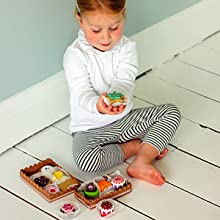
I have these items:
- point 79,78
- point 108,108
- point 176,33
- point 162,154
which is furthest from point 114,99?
point 176,33

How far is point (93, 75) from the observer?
1591 mm

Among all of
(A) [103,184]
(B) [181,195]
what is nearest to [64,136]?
(A) [103,184]

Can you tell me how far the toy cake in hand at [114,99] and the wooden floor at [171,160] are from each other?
206 millimetres

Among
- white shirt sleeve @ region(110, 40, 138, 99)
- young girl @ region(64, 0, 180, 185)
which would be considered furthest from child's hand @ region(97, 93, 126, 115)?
white shirt sleeve @ region(110, 40, 138, 99)

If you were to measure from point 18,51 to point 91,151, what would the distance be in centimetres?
33

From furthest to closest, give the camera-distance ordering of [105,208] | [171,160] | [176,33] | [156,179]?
[176,33]
[171,160]
[156,179]
[105,208]

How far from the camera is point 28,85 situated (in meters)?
1.67

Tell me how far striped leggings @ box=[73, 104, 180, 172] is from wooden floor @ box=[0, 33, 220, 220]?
0.04 meters

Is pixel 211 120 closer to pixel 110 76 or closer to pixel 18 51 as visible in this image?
pixel 110 76

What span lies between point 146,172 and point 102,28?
1.21 ft

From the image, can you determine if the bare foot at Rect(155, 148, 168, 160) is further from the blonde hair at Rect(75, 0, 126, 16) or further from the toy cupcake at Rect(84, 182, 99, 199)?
the blonde hair at Rect(75, 0, 126, 16)

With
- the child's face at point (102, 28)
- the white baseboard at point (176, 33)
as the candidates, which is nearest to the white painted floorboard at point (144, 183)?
the child's face at point (102, 28)

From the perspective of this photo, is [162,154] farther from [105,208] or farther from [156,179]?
[105,208]

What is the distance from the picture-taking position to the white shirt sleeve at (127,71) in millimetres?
1588
